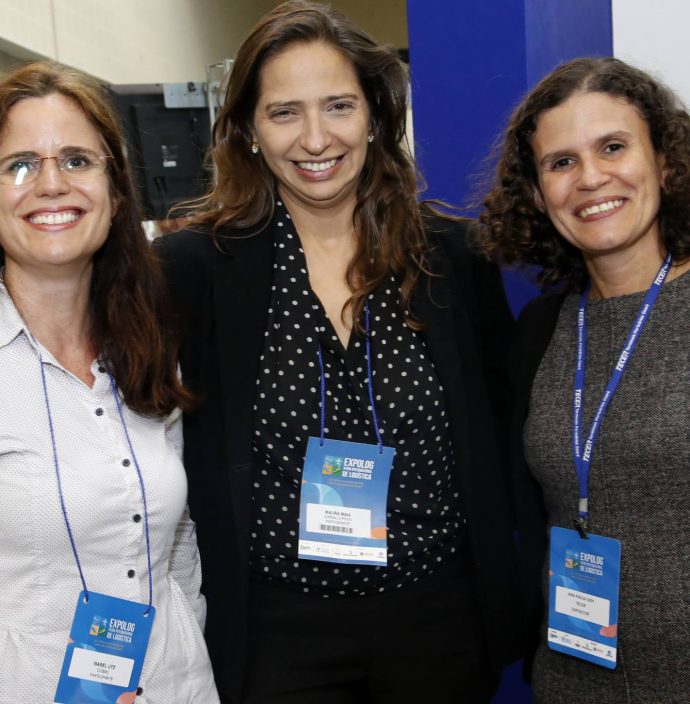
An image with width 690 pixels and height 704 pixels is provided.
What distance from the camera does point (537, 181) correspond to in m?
1.99

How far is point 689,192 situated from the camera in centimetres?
175

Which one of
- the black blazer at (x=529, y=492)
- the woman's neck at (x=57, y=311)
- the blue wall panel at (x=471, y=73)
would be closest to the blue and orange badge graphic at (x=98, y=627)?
the woman's neck at (x=57, y=311)

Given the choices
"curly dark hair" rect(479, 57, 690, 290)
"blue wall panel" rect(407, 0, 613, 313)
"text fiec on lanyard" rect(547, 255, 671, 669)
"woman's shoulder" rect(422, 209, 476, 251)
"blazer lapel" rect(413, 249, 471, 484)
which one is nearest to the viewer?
"text fiec on lanyard" rect(547, 255, 671, 669)

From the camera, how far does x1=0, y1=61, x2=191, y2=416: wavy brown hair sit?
170 centimetres

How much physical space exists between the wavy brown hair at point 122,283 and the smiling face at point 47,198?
0.09 feet

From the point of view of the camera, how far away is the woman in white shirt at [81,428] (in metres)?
1.57

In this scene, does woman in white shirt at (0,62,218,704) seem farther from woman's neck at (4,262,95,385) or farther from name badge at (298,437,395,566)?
name badge at (298,437,395,566)

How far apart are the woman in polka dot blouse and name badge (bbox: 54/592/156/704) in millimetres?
258

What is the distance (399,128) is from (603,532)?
1032mm

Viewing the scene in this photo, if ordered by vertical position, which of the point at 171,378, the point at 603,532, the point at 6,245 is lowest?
the point at 603,532

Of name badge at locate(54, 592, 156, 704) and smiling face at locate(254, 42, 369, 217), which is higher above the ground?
smiling face at locate(254, 42, 369, 217)

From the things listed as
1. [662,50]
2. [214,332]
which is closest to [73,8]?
[662,50]

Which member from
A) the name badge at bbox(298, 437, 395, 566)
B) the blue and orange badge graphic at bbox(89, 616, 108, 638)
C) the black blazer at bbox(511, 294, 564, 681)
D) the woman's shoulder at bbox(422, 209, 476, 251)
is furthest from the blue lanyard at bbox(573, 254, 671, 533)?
the blue and orange badge graphic at bbox(89, 616, 108, 638)

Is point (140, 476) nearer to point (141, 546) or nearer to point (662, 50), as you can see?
point (141, 546)
